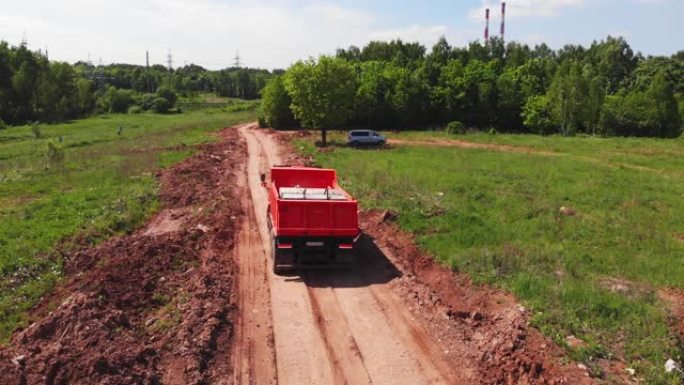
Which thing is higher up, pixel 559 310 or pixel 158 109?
pixel 158 109

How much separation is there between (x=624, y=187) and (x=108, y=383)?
73.5ft

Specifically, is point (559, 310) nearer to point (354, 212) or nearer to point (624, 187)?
point (354, 212)

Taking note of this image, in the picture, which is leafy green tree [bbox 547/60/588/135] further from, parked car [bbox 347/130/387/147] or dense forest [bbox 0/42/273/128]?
dense forest [bbox 0/42/273/128]

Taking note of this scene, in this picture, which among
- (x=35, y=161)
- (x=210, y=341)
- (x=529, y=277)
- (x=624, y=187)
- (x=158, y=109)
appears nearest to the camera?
(x=210, y=341)

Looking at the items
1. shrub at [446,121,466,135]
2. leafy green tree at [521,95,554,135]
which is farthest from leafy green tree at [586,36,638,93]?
shrub at [446,121,466,135]

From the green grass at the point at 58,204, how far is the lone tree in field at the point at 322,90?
32.0 feet

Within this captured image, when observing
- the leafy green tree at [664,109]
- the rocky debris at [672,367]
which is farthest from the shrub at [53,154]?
the leafy green tree at [664,109]

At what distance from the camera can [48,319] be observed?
405 inches

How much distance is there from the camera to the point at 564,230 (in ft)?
53.0

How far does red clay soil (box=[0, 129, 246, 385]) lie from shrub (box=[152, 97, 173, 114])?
303ft

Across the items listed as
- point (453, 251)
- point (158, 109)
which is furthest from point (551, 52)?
point (453, 251)

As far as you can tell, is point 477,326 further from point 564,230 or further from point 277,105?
point 277,105

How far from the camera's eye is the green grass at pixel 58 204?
1316cm

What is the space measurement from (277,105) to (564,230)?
45420 mm
